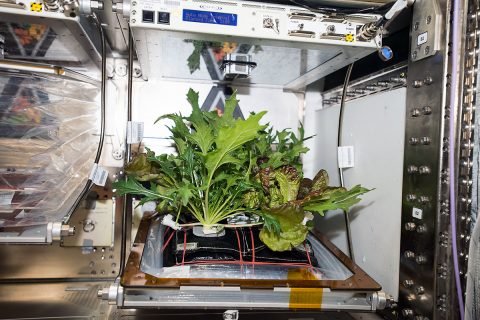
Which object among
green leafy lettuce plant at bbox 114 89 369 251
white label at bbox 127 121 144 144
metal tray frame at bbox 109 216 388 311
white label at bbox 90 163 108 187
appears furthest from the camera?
white label at bbox 127 121 144 144

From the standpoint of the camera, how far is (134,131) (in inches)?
53.1

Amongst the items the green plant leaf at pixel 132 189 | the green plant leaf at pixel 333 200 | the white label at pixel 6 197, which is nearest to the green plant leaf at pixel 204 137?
the green plant leaf at pixel 132 189

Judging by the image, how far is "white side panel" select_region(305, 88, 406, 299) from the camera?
3.52 ft

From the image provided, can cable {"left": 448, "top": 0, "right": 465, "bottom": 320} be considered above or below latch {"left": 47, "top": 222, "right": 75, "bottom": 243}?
above

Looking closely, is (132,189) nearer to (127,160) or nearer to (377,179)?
(127,160)

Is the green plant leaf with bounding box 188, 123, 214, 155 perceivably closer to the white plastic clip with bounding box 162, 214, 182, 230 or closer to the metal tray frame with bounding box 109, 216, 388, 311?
the white plastic clip with bounding box 162, 214, 182, 230

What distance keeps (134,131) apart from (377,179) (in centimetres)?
97

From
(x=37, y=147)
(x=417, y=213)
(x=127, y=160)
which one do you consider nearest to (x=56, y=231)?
(x=37, y=147)

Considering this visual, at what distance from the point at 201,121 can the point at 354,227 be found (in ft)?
2.45

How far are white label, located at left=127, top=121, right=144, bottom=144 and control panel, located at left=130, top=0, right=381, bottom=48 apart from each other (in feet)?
1.70

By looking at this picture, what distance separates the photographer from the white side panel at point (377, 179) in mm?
1073

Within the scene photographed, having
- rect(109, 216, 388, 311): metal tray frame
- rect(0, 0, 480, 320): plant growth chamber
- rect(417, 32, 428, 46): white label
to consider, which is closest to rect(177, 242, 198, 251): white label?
rect(0, 0, 480, 320): plant growth chamber

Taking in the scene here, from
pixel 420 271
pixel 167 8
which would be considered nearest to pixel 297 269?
pixel 420 271

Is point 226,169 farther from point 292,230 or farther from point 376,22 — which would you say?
point 376,22
